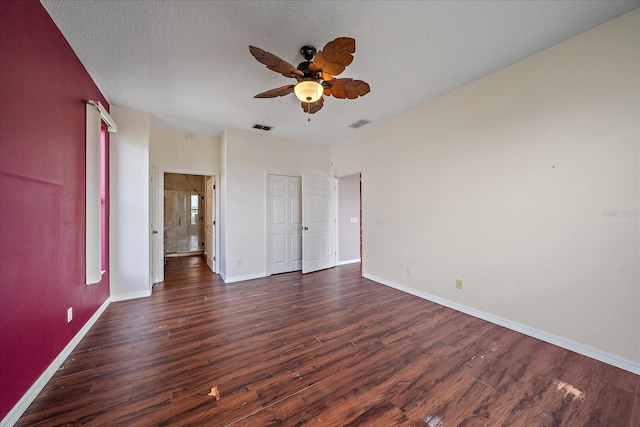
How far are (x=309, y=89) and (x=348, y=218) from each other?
380 cm

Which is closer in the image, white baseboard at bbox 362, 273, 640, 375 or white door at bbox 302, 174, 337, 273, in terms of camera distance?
white baseboard at bbox 362, 273, 640, 375

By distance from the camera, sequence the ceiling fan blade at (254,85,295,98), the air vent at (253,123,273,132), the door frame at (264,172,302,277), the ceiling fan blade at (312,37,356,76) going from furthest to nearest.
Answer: the door frame at (264,172,302,277) < the air vent at (253,123,273,132) < the ceiling fan blade at (254,85,295,98) < the ceiling fan blade at (312,37,356,76)

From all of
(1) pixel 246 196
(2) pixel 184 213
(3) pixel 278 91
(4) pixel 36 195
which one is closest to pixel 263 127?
(1) pixel 246 196

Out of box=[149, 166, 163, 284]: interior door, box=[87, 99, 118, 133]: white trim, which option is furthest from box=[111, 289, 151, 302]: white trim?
box=[87, 99, 118, 133]: white trim

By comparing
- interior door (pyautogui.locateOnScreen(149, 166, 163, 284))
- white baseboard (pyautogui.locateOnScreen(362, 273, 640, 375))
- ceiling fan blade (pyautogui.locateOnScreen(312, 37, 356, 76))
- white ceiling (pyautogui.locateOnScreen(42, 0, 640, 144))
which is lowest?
white baseboard (pyautogui.locateOnScreen(362, 273, 640, 375))

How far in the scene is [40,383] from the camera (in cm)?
161

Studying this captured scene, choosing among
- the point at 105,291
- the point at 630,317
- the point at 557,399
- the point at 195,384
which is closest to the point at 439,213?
the point at 630,317

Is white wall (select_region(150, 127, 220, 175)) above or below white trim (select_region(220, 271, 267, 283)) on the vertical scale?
above

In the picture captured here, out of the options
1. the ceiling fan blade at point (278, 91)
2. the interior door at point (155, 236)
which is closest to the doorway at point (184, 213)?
the interior door at point (155, 236)

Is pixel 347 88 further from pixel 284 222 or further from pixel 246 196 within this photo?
pixel 284 222

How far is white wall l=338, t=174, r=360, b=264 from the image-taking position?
5.45 m

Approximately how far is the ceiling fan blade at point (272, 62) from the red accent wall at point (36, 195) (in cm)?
144

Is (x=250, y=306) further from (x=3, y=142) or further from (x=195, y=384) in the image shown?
(x=3, y=142)

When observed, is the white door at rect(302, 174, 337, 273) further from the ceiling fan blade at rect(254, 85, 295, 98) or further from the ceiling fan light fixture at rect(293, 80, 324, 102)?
the ceiling fan light fixture at rect(293, 80, 324, 102)
